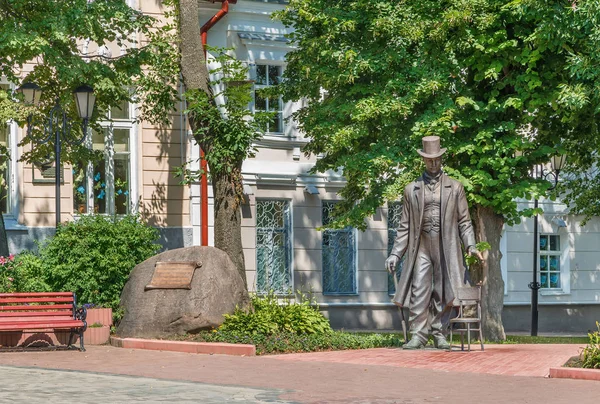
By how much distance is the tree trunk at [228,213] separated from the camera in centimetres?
2167

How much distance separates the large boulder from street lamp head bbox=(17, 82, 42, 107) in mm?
5149

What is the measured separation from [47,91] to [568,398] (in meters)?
16.0

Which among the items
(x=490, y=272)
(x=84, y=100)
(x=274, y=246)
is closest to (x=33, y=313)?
(x=84, y=100)

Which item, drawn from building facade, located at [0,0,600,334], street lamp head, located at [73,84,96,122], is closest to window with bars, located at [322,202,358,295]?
building facade, located at [0,0,600,334]

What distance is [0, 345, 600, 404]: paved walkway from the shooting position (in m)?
12.5

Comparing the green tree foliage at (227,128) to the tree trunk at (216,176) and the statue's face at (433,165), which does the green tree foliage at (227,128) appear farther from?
the statue's face at (433,165)

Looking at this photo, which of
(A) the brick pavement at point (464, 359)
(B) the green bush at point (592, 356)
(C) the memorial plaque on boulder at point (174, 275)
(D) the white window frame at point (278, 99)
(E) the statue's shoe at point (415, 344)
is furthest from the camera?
(D) the white window frame at point (278, 99)

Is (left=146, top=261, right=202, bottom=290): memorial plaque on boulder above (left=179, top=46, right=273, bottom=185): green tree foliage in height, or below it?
A: below

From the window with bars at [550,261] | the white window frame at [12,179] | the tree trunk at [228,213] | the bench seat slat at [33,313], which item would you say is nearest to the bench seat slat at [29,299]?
the bench seat slat at [33,313]

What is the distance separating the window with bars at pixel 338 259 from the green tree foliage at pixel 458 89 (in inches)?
279

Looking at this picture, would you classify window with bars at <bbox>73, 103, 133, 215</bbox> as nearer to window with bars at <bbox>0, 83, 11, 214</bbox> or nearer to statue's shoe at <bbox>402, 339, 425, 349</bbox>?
window with bars at <bbox>0, 83, 11, 214</bbox>

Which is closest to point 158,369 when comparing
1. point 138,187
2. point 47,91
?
point 47,91

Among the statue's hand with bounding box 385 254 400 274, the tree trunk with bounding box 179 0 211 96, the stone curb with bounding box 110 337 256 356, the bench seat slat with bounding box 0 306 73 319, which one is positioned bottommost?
the stone curb with bounding box 110 337 256 356

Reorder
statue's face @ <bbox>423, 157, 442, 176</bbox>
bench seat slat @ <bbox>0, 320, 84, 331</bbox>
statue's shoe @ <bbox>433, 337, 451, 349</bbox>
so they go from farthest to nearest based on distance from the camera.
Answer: bench seat slat @ <bbox>0, 320, 84, 331</bbox> < statue's shoe @ <bbox>433, 337, 451, 349</bbox> < statue's face @ <bbox>423, 157, 442, 176</bbox>
